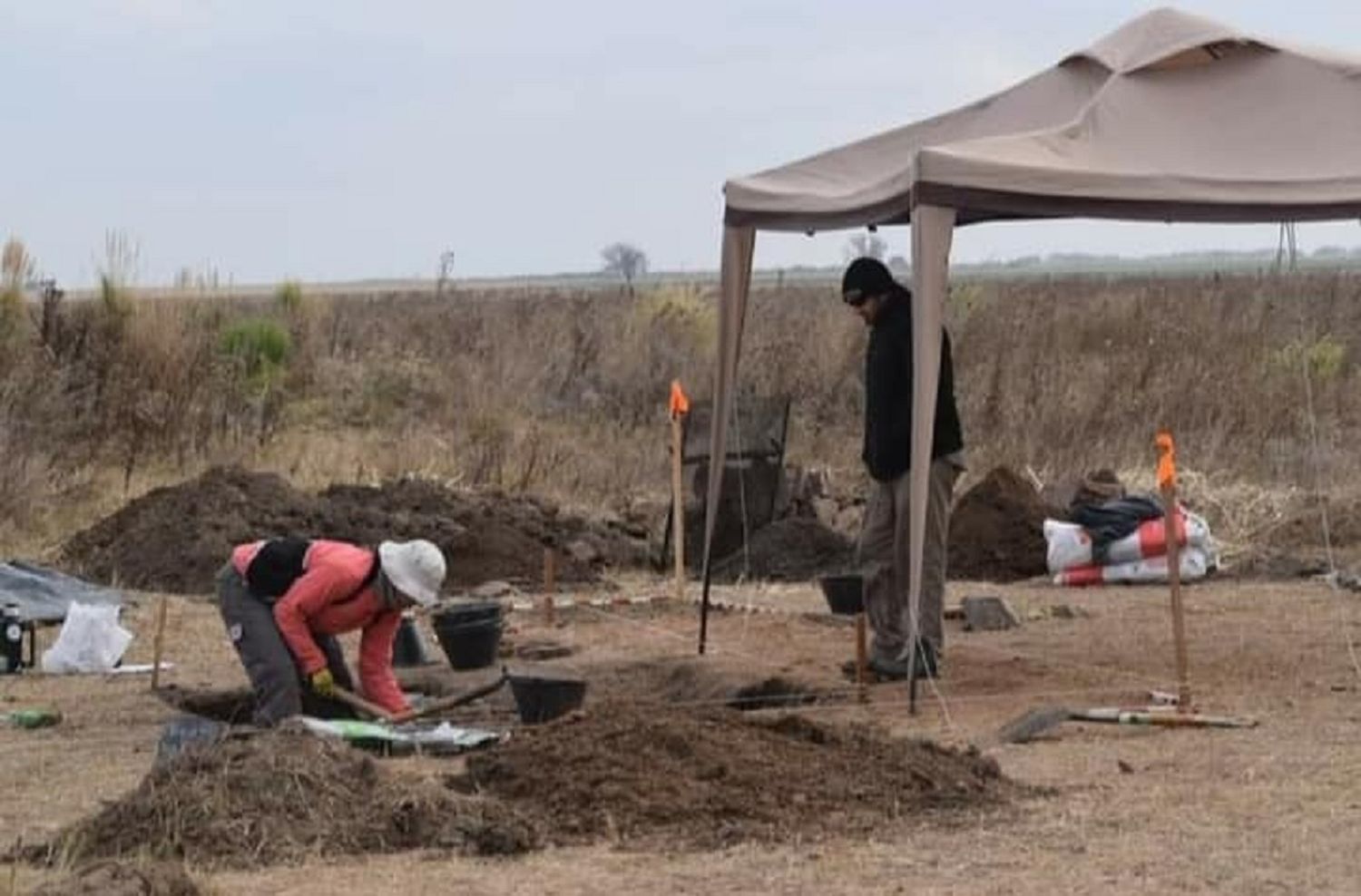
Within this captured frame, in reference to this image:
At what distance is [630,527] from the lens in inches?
780

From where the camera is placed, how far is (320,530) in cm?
1827

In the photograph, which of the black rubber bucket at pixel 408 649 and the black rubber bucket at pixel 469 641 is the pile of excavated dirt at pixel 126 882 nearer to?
the black rubber bucket at pixel 469 641

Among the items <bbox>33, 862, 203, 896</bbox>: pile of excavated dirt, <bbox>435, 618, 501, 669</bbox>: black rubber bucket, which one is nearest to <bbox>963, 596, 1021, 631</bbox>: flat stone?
<bbox>435, 618, 501, 669</bbox>: black rubber bucket

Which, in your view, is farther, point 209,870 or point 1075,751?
point 1075,751

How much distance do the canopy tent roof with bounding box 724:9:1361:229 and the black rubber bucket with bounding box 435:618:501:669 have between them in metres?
2.61

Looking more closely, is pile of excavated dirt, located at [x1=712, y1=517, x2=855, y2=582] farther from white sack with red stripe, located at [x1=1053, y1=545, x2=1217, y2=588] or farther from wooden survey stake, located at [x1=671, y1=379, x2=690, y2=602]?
wooden survey stake, located at [x1=671, y1=379, x2=690, y2=602]

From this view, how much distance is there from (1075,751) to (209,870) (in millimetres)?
3826

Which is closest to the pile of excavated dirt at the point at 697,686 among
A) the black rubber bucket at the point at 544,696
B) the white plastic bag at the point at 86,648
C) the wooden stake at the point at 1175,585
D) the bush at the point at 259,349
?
the black rubber bucket at the point at 544,696

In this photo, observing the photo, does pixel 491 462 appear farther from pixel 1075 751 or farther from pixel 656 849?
pixel 656 849

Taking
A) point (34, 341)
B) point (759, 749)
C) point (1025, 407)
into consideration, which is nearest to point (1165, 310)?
point (1025, 407)

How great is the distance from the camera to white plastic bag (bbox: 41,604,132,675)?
44.2 feet

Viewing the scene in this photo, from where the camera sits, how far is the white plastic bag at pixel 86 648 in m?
13.5

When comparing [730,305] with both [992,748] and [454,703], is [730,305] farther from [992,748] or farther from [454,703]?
[992,748]

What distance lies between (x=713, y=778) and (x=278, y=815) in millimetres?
1602
